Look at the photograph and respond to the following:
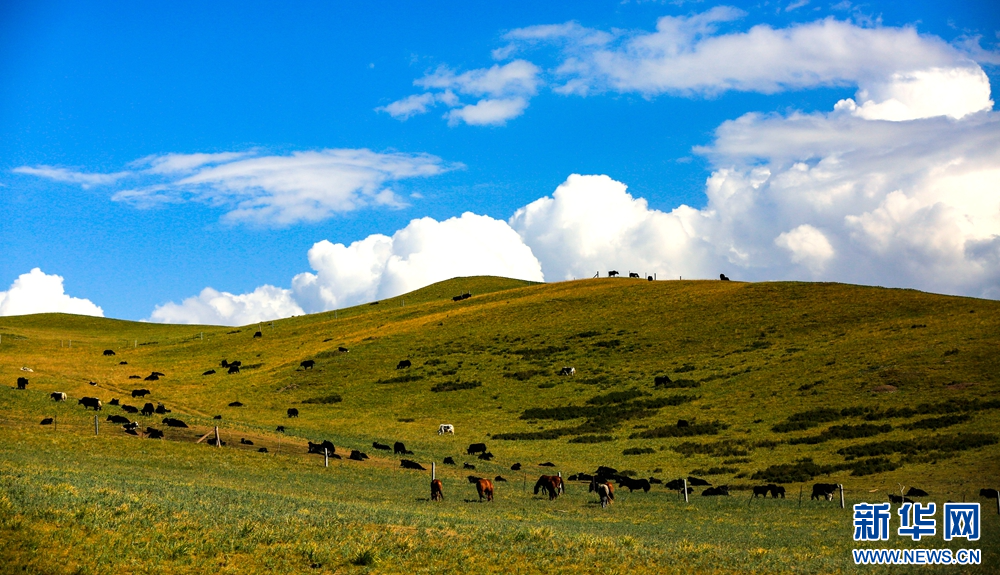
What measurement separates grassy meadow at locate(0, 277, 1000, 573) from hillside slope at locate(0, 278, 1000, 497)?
37 cm

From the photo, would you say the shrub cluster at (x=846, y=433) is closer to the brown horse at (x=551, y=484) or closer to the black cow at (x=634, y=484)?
the black cow at (x=634, y=484)

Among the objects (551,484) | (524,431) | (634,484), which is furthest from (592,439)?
(551,484)

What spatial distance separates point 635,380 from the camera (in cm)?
7844

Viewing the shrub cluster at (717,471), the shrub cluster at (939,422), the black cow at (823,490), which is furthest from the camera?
the shrub cluster at (939,422)

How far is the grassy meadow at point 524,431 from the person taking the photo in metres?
19.7

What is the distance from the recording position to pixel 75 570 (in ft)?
50.2

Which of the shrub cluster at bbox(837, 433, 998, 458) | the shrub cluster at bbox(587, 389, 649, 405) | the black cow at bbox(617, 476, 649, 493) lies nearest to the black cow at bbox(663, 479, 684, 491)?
the black cow at bbox(617, 476, 649, 493)

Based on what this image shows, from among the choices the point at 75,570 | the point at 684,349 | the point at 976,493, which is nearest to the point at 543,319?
the point at 684,349

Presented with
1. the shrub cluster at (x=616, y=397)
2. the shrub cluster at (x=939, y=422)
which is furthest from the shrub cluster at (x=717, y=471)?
the shrub cluster at (x=616, y=397)

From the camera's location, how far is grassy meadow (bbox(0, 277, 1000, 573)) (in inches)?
776

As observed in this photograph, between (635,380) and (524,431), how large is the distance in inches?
669

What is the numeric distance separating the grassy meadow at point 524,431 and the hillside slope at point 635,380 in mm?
373

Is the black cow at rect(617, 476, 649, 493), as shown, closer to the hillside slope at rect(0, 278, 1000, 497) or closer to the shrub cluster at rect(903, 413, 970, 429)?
the hillside slope at rect(0, 278, 1000, 497)

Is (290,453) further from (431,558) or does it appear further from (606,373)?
(606,373)
